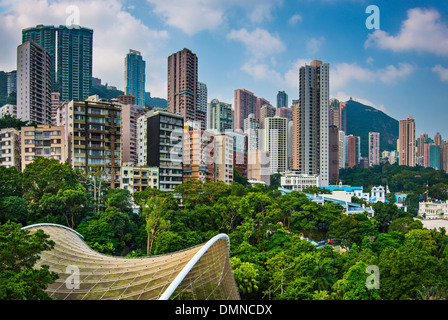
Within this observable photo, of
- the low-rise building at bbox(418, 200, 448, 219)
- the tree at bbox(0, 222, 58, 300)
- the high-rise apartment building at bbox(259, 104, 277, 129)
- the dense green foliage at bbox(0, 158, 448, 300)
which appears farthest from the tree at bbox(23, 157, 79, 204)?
the high-rise apartment building at bbox(259, 104, 277, 129)

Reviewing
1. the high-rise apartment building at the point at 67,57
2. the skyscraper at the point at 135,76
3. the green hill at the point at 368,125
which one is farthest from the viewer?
the skyscraper at the point at 135,76

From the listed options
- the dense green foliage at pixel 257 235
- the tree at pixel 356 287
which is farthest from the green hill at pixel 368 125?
the tree at pixel 356 287

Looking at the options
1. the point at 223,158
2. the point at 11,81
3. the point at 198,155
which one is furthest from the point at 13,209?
the point at 11,81

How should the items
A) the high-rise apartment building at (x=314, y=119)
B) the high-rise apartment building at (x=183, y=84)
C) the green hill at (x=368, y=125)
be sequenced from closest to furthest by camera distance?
the high-rise apartment building at (x=314, y=119) < the green hill at (x=368, y=125) < the high-rise apartment building at (x=183, y=84)

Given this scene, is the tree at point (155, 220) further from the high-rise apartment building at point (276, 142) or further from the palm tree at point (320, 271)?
the high-rise apartment building at point (276, 142)
